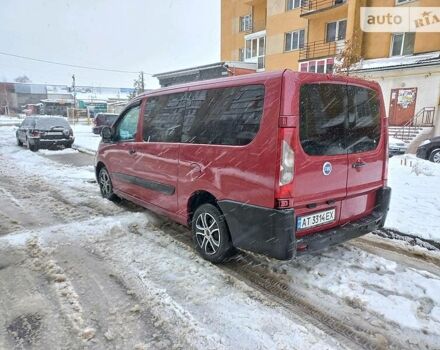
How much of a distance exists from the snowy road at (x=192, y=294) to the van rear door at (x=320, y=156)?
2.22 ft

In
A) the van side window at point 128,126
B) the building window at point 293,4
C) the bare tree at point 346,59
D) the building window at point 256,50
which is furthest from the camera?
the building window at point 256,50

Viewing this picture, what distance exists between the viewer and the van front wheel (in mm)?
3633

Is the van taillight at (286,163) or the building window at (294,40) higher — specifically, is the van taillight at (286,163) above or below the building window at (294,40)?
below

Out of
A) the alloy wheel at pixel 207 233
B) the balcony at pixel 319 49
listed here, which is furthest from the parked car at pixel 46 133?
the balcony at pixel 319 49

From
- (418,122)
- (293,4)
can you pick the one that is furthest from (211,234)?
(293,4)

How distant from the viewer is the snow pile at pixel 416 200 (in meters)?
4.90

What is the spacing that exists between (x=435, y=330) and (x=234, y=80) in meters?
2.84

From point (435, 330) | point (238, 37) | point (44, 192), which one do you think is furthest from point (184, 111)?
point (238, 37)

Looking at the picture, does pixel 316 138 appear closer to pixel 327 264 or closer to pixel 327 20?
pixel 327 264

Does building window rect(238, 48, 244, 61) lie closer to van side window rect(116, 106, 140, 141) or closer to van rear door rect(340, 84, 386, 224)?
van side window rect(116, 106, 140, 141)

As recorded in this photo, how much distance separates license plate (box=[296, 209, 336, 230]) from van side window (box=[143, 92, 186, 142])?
72.8 inches

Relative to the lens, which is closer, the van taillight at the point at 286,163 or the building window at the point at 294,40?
the van taillight at the point at 286,163

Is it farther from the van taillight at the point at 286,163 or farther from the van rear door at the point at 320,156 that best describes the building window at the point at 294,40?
the van taillight at the point at 286,163

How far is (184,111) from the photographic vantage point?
162 inches
